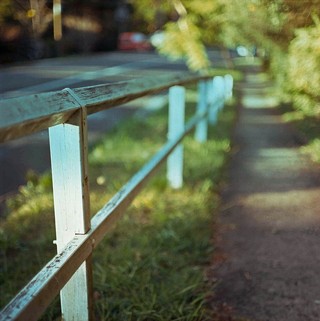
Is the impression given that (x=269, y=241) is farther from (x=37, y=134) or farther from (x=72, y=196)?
(x=37, y=134)

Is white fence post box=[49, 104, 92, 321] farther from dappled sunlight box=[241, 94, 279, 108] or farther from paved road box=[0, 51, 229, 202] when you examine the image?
dappled sunlight box=[241, 94, 279, 108]

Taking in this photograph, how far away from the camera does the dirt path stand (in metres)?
2.77

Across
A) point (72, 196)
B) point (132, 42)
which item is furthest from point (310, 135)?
point (132, 42)

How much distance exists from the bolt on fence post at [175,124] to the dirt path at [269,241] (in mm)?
552

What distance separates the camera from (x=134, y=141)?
7.51 m

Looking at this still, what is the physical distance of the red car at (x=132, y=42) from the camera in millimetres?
38375

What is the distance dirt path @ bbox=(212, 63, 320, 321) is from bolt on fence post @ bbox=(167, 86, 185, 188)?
552 millimetres

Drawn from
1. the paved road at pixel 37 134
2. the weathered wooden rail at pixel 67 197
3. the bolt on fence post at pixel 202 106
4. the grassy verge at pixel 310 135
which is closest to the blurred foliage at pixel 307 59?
the weathered wooden rail at pixel 67 197

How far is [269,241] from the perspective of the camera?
359 cm

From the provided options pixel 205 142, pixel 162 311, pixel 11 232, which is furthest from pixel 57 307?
pixel 205 142

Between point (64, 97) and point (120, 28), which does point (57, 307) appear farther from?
point (120, 28)

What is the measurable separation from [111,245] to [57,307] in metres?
0.97

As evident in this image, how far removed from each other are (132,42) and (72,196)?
39.4 metres

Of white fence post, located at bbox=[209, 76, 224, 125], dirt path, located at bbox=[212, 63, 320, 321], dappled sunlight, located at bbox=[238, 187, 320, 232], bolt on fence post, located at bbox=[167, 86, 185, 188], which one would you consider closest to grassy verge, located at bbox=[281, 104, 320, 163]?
dirt path, located at bbox=[212, 63, 320, 321]
